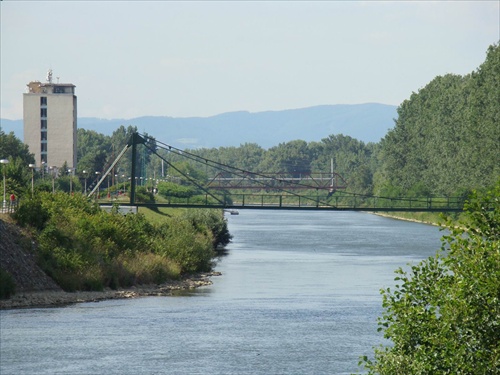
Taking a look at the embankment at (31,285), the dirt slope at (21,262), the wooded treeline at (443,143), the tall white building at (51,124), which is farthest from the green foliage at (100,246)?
the tall white building at (51,124)

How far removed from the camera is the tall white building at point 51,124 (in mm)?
161750

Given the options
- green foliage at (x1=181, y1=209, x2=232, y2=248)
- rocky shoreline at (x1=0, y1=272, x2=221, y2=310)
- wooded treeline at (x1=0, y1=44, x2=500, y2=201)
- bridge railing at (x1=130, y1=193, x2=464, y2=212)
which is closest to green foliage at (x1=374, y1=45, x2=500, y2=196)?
wooded treeline at (x1=0, y1=44, x2=500, y2=201)

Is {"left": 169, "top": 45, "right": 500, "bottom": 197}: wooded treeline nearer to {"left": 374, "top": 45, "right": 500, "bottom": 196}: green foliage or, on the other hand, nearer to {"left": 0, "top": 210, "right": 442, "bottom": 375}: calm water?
{"left": 374, "top": 45, "right": 500, "bottom": 196}: green foliage

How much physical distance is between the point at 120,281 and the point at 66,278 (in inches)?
130

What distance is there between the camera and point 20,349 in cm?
3762

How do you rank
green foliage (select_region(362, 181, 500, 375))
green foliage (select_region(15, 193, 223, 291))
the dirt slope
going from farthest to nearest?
green foliage (select_region(15, 193, 223, 291))
the dirt slope
green foliage (select_region(362, 181, 500, 375))

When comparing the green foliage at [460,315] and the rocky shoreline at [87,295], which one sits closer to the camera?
the green foliage at [460,315]

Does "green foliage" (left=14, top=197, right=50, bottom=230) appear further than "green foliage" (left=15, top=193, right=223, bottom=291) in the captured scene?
Yes

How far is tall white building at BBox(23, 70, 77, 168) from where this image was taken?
16175 cm

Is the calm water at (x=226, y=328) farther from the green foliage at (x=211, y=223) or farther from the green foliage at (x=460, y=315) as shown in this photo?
the green foliage at (x=460, y=315)

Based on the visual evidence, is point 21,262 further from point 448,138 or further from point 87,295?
point 448,138

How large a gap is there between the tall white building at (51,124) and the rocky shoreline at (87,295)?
105632 mm

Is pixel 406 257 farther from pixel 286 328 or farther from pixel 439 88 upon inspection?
pixel 439 88

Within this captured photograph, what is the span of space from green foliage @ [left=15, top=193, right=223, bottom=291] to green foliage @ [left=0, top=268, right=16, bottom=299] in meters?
3.31
